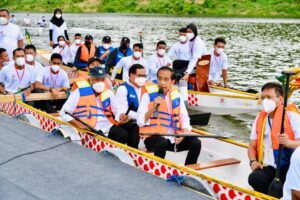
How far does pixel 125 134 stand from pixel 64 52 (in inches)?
346

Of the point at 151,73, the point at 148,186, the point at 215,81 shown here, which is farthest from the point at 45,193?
the point at 215,81

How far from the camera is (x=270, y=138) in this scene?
17.1 ft

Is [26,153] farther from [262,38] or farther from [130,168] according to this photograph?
[262,38]

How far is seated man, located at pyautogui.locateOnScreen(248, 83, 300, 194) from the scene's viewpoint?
4914 mm

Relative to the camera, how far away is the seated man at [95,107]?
6922mm

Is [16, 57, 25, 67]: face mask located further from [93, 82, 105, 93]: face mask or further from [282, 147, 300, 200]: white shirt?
[282, 147, 300, 200]: white shirt

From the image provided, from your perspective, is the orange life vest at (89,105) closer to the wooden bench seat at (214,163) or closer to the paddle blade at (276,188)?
the wooden bench seat at (214,163)

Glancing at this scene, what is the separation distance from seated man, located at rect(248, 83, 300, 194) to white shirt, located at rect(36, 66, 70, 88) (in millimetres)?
5332

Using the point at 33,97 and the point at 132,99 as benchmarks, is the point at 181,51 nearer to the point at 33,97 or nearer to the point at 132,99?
the point at 33,97

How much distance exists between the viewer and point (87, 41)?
A: 14.0 meters

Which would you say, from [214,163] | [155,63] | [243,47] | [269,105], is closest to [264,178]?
[269,105]

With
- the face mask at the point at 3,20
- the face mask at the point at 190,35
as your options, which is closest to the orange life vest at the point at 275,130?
the face mask at the point at 190,35

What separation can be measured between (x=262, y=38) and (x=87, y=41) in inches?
826

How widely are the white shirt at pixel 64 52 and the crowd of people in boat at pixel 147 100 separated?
3004 millimetres
